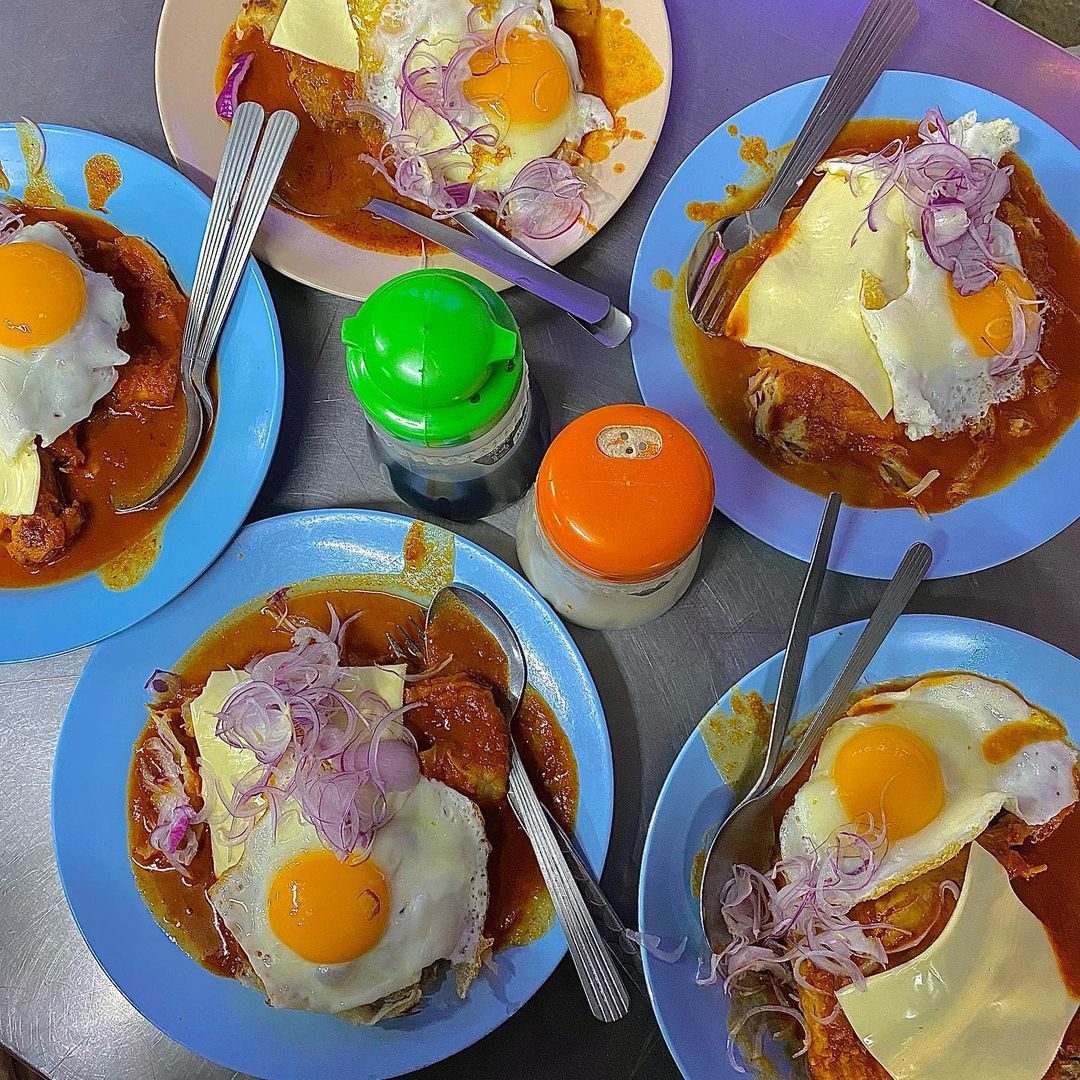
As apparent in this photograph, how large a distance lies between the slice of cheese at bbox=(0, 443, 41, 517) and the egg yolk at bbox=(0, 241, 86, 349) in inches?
10.2

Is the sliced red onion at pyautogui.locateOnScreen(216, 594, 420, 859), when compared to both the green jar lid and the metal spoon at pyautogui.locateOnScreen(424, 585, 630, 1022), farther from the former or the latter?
the green jar lid

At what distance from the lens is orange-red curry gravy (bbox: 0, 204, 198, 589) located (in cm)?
216

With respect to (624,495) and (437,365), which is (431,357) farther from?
(624,495)

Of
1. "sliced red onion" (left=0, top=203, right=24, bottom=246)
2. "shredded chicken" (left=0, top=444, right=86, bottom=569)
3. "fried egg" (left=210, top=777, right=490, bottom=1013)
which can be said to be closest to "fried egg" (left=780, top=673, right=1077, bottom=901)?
"fried egg" (left=210, top=777, right=490, bottom=1013)

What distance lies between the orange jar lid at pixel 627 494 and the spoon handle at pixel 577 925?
27.8 inches

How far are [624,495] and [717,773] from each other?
2.61 feet

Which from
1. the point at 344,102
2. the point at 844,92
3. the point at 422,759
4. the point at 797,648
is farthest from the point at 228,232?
the point at 797,648

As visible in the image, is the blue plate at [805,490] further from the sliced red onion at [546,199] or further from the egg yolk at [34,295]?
the egg yolk at [34,295]

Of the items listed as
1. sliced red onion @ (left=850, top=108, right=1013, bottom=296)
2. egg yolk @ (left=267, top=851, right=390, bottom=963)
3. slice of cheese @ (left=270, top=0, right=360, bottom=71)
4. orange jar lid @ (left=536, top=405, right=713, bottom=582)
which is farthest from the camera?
slice of cheese @ (left=270, top=0, right=360, bottom=71)

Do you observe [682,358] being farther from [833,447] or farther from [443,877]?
[443,877]

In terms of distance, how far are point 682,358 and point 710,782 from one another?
1015 mm

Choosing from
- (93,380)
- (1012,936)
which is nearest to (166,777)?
(93,380)

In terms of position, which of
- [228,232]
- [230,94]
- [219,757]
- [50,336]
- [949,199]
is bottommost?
[219,757]

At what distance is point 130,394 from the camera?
85.8 inches
